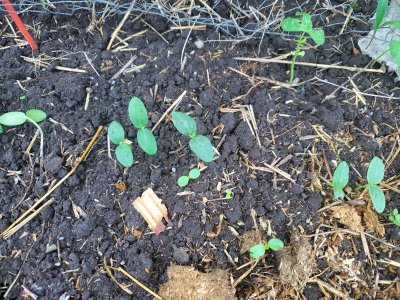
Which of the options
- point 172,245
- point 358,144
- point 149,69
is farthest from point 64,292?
point 358,144

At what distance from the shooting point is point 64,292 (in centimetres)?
143

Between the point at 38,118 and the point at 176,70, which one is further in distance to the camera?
the point at 176,70

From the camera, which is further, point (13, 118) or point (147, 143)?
point (13, 118)

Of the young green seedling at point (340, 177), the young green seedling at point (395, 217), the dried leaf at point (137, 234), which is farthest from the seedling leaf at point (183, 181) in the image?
the young green seedling at point (395, 217)

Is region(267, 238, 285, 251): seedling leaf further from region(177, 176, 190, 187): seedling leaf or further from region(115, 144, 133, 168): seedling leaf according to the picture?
region(115, 144, 133, 168): seedling leaf

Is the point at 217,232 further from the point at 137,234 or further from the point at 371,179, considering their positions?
the point at 371,179

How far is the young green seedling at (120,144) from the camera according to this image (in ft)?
4.87

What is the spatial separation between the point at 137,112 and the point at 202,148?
26 centimetres

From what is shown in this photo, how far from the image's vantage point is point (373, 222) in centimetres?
152

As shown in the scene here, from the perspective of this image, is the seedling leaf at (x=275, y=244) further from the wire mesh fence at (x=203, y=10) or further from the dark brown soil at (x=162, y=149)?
the wire mesh fence at (x=203, y=10)

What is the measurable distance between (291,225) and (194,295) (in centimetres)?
41

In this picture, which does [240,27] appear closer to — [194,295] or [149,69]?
[149,69]

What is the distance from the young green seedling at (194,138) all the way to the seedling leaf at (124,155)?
19 cm

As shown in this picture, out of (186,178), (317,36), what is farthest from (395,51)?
(186,178)
